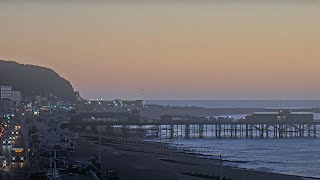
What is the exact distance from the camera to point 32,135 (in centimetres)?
4575

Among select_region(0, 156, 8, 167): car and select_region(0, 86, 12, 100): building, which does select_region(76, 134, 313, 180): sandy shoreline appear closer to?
select_region(0, 156, 8, 167): car

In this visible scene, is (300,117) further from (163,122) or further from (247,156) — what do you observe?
(247,156)

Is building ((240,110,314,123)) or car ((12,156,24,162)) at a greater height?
building ((240,110,314,123))

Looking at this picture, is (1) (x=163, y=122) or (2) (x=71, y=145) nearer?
(2) (x=71, y=145)

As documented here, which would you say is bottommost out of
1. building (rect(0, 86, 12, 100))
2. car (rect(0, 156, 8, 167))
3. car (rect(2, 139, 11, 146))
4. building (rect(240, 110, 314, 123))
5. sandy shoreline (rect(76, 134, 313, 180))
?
sandy shoreline (rect(76, 134, 313, 180))

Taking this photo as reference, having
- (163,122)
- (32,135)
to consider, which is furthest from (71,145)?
(163,122)

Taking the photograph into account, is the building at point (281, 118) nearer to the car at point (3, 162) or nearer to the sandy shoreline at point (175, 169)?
the sandy shoreline at point (175, 169)

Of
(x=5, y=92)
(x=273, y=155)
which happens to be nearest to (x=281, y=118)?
(x=273, y=155)

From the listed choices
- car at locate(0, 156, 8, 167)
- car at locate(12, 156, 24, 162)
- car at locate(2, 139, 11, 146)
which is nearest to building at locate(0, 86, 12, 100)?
car at locate(2, 139, 11, 146)

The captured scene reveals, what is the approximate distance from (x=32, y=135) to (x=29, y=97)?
85.0 metres

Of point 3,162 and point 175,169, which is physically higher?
point 3,162

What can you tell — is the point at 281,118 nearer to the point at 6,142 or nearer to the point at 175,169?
the point at 6,142

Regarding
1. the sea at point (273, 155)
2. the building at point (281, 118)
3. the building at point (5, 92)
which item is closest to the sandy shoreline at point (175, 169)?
the sea at point (273, 155)

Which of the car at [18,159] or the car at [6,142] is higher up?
the car at [6,142]
